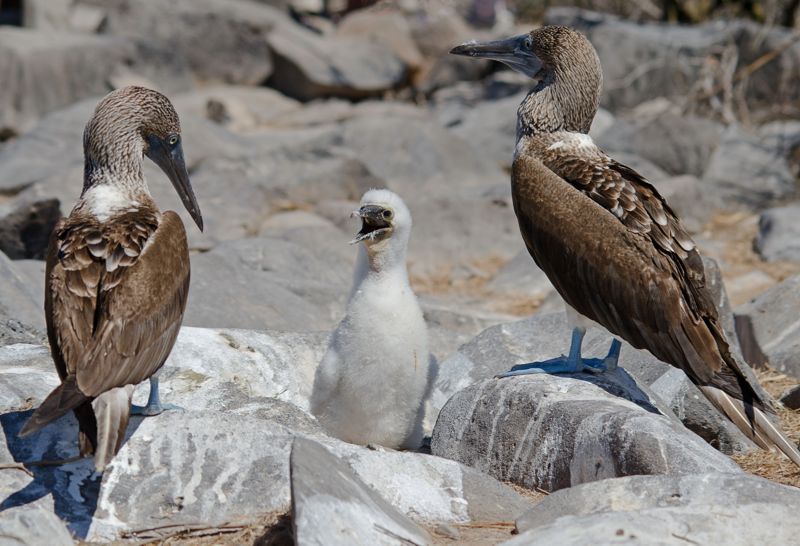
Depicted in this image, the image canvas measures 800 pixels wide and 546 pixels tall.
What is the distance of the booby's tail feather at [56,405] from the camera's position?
14.0 ft

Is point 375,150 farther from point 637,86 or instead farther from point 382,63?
point 382,63

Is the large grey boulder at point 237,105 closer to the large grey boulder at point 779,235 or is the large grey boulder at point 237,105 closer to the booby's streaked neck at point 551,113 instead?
the large grey boulder at point 779,235

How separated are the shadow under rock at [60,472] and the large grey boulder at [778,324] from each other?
13.8 feet

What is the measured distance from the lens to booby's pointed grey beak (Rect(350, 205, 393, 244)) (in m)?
6.12

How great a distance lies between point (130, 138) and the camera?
5.95 metres

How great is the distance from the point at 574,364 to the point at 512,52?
212 cm

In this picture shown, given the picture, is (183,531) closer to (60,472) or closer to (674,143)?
(60,472)

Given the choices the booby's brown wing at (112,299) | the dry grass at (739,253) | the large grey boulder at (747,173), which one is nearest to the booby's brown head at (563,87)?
the booby's brown wing at (112,299)

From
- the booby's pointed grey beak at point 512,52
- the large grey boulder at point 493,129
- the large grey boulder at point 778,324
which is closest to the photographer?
the booby's pointed grey beak at point 512,52

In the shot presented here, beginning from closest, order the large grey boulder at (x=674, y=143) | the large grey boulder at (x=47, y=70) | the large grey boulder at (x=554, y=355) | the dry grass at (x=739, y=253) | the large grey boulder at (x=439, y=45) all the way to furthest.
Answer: the large grey boulder at (x=554, y=355) < the dry grass at (x=739, y=253) < the large grey boulder at (x=674, y=143) < the large grey boulder at (x=47, y=70) < the large grey boulder at (x=439, y=45)

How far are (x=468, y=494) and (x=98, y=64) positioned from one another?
47.2 feet

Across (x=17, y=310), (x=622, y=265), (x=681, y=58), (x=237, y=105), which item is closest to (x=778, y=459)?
(x=622, y=265)

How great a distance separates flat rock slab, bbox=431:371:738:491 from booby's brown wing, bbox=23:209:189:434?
4.77ft

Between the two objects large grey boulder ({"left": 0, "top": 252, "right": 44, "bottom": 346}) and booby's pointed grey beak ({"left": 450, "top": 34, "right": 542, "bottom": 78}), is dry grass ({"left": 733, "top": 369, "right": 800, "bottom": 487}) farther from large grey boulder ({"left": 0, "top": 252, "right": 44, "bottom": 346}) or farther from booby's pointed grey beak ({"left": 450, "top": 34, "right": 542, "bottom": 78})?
large grey boulder ({"left": 0, "top": 252, "right": 44, "bottom": 346})
